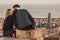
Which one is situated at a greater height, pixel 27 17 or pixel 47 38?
pixel 27 17

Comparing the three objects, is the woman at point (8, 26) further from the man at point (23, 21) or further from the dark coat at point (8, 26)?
the man at point (23, 21)

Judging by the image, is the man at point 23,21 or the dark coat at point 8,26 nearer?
the man at point 23,21

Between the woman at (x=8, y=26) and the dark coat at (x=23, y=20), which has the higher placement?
the dark coat at (x=23, y=20)

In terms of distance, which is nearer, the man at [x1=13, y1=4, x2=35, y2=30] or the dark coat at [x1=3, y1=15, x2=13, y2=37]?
the man at [x1=13, y1=4, x2=35, y2=30]

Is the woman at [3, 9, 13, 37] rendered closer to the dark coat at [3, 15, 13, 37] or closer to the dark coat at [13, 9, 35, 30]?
the dark coat at [3, 15, 13, 37]

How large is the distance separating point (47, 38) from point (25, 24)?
528 millimetres

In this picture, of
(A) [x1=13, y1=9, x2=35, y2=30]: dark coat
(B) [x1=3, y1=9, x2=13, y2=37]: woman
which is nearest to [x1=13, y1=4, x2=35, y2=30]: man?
(A) [x1=13, y1=9, x2=35, y2=30]: dark coat

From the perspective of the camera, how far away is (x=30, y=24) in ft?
18.6

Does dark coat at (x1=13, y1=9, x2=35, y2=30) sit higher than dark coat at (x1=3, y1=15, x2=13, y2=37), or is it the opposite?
dark coat at (x1=13, y1=9, x2=35, y2=30)

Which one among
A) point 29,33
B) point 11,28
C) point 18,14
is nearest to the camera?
point 29,33

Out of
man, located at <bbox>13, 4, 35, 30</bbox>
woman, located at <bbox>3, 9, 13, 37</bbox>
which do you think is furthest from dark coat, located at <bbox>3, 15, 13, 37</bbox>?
man, located at <bbox>13, 4, 35, 30</bbox>

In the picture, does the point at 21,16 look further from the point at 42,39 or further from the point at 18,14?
the point at 42,39

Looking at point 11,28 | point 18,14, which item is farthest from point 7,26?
point 18,14

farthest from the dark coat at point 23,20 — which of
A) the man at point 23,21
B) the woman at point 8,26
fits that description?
the woman at point 8,26
